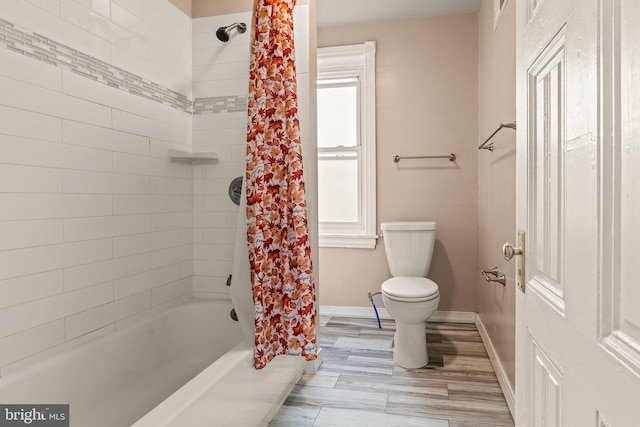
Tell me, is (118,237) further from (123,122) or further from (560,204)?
(560,204)

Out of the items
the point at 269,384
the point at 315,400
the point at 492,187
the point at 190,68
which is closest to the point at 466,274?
the point at 492,187

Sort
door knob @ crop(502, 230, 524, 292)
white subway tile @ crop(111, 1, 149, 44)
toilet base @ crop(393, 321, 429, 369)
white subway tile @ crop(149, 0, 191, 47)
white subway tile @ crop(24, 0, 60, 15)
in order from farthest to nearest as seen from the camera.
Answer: toilet base @ crop(393, 321, 429, 369), white subway tile @ crop(149, 0, 191, 47), white subway tile @ crop(111, 1, 149, 44), white subway tile @ crop(24, 0, 60, 15), door knob @ crop(502, 230, 524, 292)

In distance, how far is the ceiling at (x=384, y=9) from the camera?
308 cm

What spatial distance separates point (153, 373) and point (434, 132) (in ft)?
8.63

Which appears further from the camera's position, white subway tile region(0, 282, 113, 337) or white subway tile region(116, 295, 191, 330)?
white subway tile region(116, 295, 191, 330)

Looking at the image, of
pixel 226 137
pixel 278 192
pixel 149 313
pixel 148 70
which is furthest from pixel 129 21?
pixel 149 313

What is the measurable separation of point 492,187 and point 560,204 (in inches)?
77.3

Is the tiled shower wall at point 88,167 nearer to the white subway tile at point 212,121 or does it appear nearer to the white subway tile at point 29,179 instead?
the white subway tile at point 29,179

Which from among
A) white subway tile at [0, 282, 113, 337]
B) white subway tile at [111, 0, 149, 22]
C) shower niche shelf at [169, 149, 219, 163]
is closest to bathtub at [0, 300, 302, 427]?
white subway tile at [0, 282, 113, 337]

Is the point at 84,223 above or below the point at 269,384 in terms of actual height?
above

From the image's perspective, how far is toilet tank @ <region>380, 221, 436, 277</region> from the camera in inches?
122

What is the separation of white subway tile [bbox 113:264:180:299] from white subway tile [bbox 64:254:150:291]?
3 cm

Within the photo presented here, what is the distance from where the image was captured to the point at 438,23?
3.29 metres

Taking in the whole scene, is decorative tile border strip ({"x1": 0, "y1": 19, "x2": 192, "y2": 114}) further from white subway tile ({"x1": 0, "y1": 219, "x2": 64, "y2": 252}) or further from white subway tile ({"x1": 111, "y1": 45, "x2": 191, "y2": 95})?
white subway tile ({"x1": 0, "y1": 219, "x2": 64, "y2": 252})
